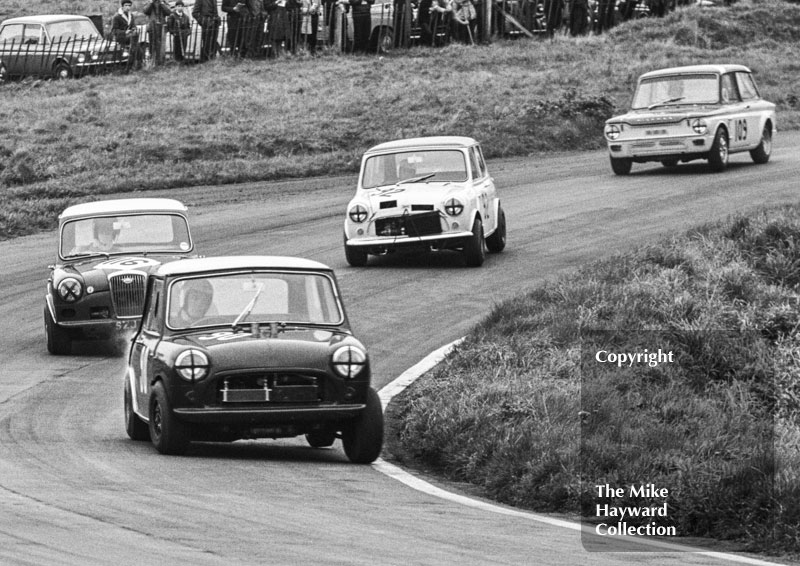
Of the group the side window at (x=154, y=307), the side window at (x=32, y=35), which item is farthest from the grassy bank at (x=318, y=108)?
the side window at (x=154, y=307)

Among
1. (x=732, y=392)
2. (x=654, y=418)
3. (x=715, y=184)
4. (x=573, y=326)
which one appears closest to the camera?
(x=654, y=418)

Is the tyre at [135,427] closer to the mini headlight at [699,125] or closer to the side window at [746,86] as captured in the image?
the mini headlight at [699,125]

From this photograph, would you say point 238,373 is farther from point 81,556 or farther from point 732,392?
point 732,392

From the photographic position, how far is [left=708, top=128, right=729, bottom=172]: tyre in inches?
963

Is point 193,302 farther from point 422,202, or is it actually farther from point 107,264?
point 422,202

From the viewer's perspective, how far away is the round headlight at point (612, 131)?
24.3 meters

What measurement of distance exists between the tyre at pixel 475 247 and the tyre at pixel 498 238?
36.0 inches

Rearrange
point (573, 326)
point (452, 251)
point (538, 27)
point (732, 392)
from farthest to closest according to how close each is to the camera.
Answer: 1. point (538, 27)
2. point (452, 251)
3. point (573, 326)
4. point (732, 392)

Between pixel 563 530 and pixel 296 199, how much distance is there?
17114 mm

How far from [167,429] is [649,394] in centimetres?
376

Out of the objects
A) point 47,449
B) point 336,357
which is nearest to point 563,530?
point 336,357

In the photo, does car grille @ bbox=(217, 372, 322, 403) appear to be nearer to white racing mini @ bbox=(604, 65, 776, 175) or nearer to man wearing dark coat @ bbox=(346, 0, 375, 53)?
white racing mini @ bbox=(604, 65, 776, 175)

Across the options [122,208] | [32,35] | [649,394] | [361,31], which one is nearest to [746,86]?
[122,208]

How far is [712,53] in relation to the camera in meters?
36.0
